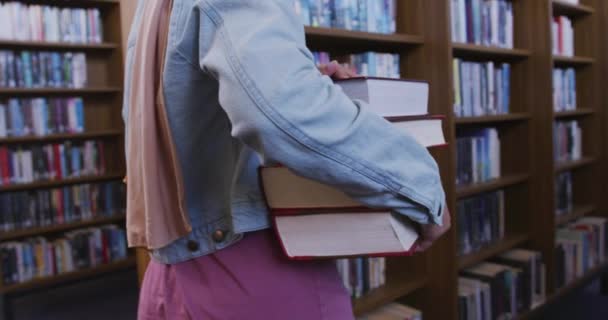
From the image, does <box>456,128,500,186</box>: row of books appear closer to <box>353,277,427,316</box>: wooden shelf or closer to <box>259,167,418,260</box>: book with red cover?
<box>353,277,427,316</box>: wooden shelf

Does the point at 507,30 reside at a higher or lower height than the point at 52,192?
higher

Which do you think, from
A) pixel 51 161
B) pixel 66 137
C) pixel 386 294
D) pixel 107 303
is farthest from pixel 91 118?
pixel 386 294

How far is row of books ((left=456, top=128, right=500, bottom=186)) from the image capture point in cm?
208

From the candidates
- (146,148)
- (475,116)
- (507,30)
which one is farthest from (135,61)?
(507,30)

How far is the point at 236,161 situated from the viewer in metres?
0.67

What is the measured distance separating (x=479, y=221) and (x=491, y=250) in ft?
0.43

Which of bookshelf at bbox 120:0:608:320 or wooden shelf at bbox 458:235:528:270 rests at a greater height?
bookshelf at bbox 120:0:608:320

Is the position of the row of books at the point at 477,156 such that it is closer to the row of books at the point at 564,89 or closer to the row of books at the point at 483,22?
the row of books at the point at 483,22

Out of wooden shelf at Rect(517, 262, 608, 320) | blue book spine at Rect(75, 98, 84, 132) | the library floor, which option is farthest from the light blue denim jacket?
blue book spine at Rect(75, 98, 84, 132)

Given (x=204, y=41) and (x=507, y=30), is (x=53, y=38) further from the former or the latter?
(x=204, y=41)

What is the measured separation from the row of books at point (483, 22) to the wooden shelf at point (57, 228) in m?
2.38

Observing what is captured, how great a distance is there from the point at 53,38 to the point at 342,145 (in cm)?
304

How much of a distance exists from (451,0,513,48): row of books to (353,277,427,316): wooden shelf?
3.03 ft

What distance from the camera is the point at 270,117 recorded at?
49cm
